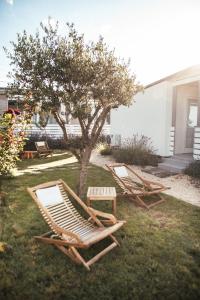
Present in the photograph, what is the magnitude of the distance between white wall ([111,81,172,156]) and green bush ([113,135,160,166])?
0.37 meters

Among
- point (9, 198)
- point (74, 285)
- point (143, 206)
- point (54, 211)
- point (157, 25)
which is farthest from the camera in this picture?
point (157, 25)

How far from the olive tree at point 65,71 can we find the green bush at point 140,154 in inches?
258

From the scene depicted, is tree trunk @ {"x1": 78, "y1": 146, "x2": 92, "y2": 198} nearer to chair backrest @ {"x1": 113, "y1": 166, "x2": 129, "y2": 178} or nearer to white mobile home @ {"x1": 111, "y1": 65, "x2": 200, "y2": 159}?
chair backrest @ {"x1": 113, "y1": 166, "x2": 129, "y2": 178}

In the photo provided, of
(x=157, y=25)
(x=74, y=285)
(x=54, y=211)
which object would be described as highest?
(x=157, y=25)

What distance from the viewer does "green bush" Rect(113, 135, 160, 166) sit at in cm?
1245

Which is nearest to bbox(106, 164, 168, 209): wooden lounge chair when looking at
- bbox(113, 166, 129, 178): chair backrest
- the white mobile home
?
bbox(113, 166, 129, 178): chair backrest

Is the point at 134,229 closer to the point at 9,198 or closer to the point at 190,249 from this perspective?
the point at 190,249

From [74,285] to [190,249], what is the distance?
2.15 metres

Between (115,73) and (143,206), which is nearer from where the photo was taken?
(115,73)

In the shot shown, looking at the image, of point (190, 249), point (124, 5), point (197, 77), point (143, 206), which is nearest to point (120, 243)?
point (190, 249)

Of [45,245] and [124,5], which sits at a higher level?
[124,5]

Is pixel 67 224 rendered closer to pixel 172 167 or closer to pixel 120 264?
Result: pixel 120 264

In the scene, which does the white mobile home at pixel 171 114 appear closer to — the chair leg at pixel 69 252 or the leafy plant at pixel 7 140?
the leafy plant at pixel 7 140

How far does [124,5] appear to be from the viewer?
872 centimetres
